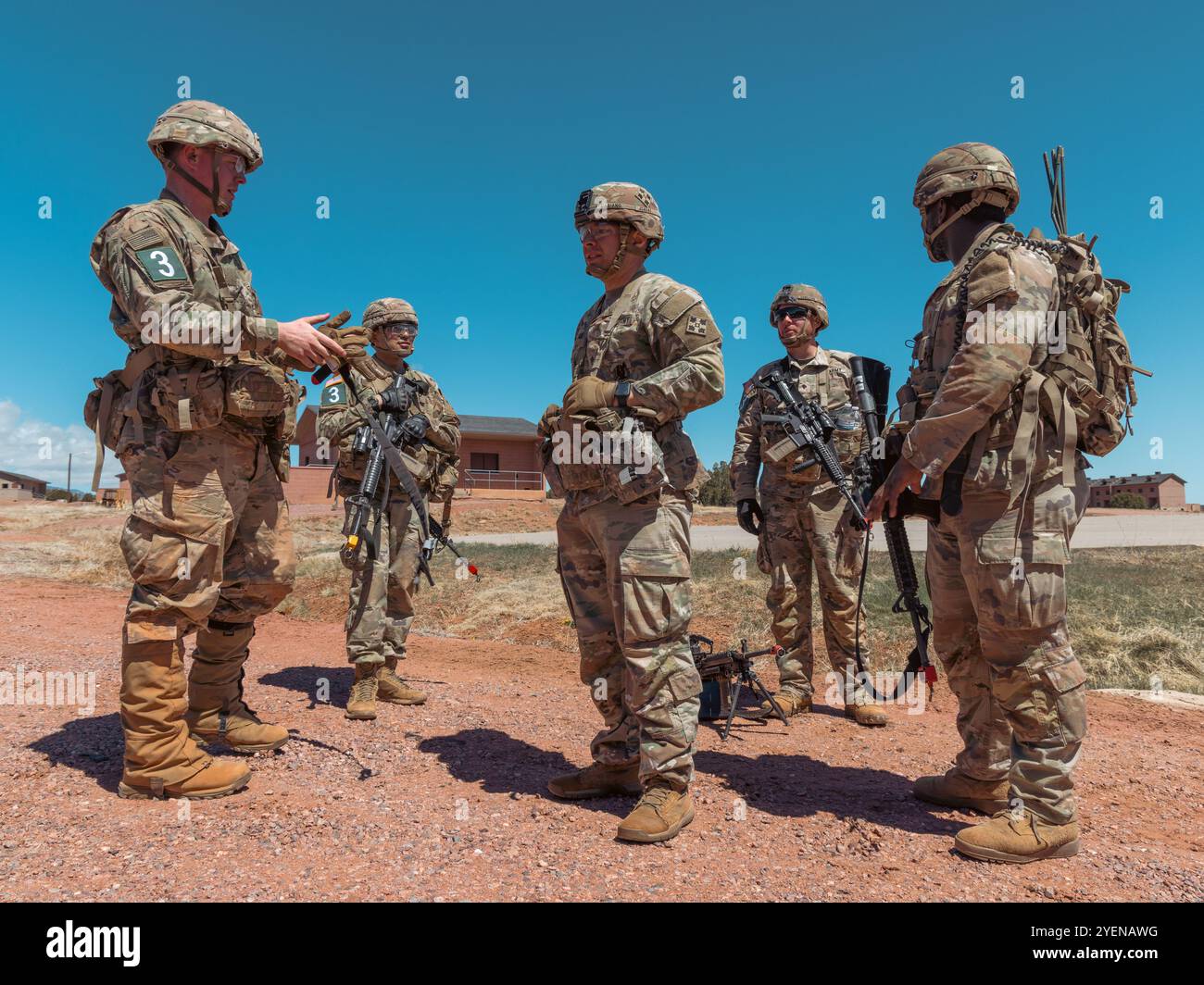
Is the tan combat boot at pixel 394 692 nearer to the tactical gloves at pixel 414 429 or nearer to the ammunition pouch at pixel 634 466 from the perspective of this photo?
the tactical gloves at pixel 414 429

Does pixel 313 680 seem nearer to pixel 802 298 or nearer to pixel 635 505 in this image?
pixel 635 505

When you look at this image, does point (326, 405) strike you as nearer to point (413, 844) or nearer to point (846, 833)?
point (413, 844)

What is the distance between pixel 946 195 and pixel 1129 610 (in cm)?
704

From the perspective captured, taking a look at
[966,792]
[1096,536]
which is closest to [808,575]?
[966,792]

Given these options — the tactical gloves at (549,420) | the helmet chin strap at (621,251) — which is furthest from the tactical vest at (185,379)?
the helmet chin strap at (621,251)

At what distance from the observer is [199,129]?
11.4 feet

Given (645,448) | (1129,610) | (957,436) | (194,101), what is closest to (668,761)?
(645,448)

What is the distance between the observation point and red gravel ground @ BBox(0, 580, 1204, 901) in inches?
103

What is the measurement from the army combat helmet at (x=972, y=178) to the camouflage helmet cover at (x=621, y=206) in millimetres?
1230

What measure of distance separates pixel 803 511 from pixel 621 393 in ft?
8.76

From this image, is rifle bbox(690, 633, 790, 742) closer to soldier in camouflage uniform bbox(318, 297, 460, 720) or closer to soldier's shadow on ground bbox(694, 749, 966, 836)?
soldier's shadow on ground bbox(694, 749, 966, 836)

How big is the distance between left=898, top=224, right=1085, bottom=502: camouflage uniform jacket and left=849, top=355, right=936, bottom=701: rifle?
0.41 metres

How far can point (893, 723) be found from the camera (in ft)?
17.4

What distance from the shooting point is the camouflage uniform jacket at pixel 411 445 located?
18.4ft
